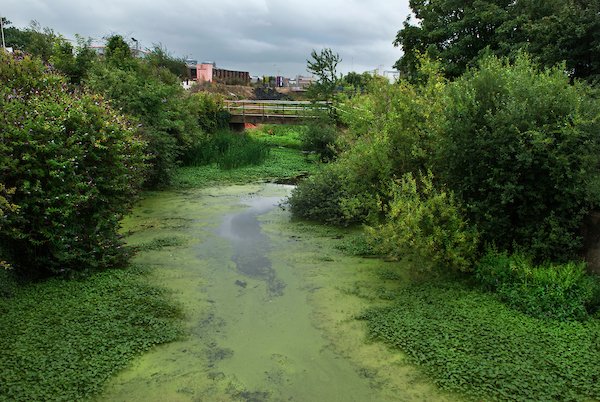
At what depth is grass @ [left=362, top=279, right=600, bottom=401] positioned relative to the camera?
3.74 meters

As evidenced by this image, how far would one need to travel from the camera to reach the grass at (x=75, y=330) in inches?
146

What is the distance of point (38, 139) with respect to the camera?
5.61m

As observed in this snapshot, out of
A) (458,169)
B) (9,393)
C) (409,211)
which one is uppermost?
(458,169)

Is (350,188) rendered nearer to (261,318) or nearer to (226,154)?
(261,318)

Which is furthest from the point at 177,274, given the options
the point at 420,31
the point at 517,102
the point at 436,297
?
the point at 420,31

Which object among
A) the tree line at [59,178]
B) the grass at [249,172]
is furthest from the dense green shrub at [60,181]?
the grass at [249,172]

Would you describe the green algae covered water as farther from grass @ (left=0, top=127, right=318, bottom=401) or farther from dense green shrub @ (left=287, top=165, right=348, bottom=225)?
dense green shrub @ (left=287, top=165, right=348, bottom=225)

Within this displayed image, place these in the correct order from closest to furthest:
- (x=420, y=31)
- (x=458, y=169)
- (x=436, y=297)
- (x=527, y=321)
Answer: (x=527, y=321)
(x=436, y=297)
(x=458, y=169)
(x=420, y=31)

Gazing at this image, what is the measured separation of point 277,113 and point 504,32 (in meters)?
10.3

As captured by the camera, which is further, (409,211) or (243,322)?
(409,211)

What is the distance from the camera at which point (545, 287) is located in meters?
5.05

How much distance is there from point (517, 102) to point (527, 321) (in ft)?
7.98

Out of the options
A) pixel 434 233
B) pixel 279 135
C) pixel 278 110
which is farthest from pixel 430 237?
pixel 279 135

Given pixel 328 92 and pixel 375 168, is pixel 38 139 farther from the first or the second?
pixel 328 92
